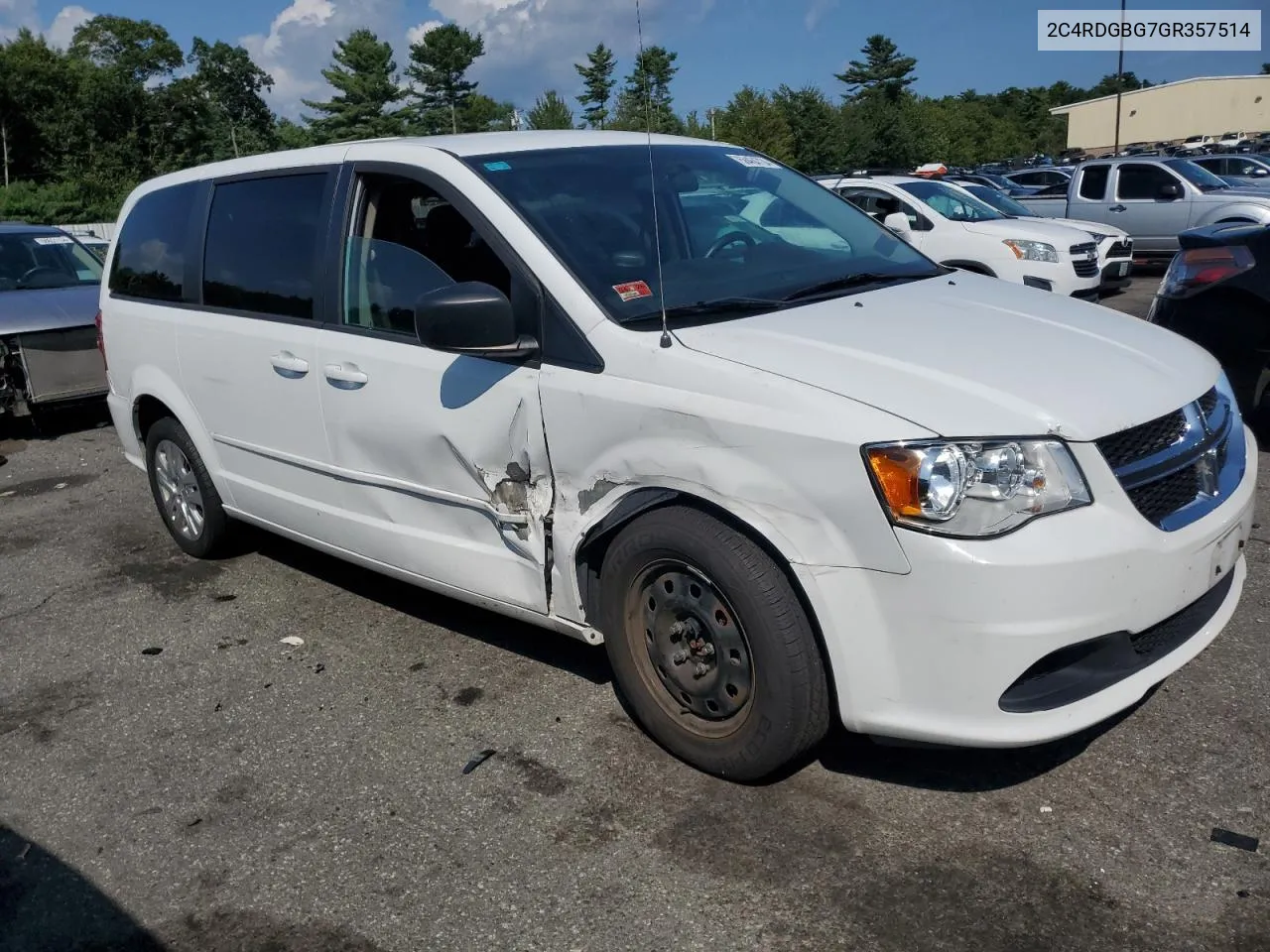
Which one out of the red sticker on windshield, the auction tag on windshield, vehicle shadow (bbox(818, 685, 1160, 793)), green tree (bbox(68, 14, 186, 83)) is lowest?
vehicle shadow (bbox(818, 685, 1160, 793))

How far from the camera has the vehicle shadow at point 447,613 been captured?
4.09 metres

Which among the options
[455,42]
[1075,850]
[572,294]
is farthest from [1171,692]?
[455,42]

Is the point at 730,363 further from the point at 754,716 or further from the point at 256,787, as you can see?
the point at 256,787

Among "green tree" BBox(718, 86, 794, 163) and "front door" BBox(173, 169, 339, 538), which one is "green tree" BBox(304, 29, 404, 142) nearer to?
"green tree" BBox(718, 86, 794, 163)

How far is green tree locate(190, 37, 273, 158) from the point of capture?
225 ft

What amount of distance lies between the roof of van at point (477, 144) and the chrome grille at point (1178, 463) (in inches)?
86.9

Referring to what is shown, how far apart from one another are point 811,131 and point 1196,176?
28601 mm

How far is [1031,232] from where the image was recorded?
11.8m

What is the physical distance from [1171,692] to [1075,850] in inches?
39.6

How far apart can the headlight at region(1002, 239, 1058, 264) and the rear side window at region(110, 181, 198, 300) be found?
8.97 metres

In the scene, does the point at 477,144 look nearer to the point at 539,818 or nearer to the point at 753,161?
the point at 753,161

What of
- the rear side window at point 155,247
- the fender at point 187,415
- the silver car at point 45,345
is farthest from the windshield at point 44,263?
the fender at point 187,415

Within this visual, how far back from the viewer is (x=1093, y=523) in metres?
2.59

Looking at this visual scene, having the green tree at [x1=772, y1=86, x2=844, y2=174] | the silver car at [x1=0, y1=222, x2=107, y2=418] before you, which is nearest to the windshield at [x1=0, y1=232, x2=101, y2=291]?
the silver car at [x1=0, y1=222, x2=107, y2=418]
